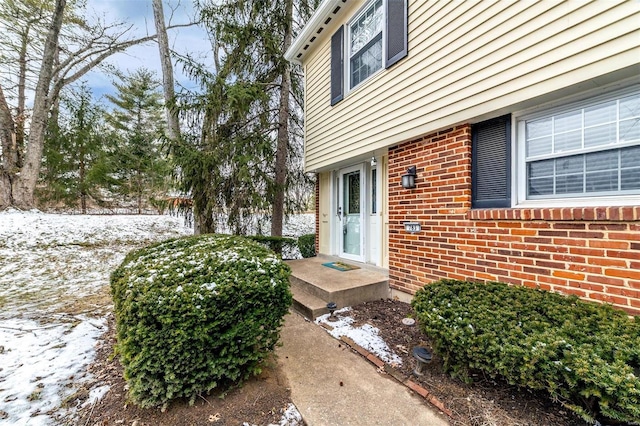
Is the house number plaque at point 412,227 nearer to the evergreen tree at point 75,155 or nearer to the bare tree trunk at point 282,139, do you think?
the bare tree trunk at point 282,139

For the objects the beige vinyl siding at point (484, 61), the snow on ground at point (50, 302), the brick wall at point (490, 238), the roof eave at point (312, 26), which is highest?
the roof eave at point (312, 26)

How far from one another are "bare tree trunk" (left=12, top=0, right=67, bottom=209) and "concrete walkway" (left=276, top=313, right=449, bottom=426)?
40.1 feet

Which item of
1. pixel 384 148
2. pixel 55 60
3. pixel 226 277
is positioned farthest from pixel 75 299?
pixel 55 60

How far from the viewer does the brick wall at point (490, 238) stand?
2.11 m

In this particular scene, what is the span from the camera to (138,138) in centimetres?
1467

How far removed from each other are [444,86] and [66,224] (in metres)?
11.7

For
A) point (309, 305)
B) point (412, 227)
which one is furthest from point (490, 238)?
point (309, 305)

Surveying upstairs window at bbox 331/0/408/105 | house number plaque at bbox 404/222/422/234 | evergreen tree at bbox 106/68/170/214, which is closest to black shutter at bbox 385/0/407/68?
upstairs window at bbox 331/0/408/105

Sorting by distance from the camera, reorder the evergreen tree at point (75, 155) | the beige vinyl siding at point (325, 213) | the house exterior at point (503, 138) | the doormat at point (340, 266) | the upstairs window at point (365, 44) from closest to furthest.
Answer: the house exterior at point (503, 138) < the upstairs window at point (365, 44) < the doormat at point (340, 266) < the beige vinyl siding at point (325, 213) < the evergreen tree at point (75, 155)

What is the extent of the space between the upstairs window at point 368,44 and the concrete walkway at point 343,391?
3862 millimetres

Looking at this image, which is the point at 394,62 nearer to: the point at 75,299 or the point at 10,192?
the point at 75,299

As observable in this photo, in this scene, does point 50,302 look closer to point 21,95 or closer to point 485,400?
point 485,400

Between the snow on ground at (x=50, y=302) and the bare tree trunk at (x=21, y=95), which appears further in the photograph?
the bare tree trunk at (x=21, y=95)

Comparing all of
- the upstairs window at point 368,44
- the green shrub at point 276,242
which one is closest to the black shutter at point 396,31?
the upstairs window at point 368,44
